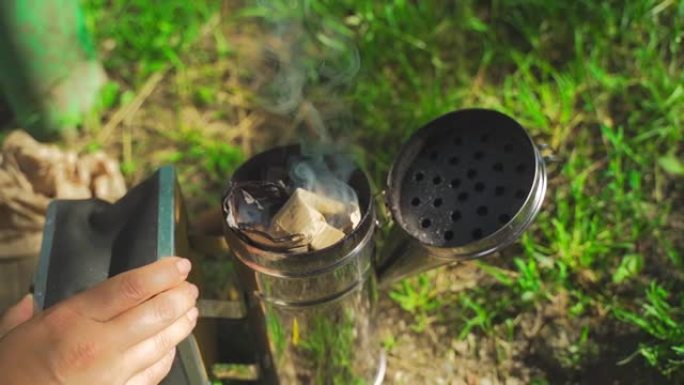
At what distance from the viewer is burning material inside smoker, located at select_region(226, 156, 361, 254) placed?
5.65 feet

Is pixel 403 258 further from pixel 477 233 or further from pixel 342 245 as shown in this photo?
pixel 342 245

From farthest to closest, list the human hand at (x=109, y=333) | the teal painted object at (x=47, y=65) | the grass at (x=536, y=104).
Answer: the teal painted object at (x=47, y=65) < the grass at (x=536, y=104) < the human hand at (x=109, y=333)

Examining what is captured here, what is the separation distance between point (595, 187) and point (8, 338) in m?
1.75

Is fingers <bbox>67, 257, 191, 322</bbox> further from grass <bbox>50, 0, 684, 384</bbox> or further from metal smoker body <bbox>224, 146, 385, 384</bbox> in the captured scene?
grass <bbox>50, 0, 684, 384</bbox>

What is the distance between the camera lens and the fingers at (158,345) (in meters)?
1.60

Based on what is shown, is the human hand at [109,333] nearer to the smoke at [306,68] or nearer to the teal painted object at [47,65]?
the smoke at [306,68]

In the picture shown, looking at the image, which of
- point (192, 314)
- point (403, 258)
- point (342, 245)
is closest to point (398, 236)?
point (403, 258)

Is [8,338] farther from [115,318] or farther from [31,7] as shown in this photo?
[31,7]

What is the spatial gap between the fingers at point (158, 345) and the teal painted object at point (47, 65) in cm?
155

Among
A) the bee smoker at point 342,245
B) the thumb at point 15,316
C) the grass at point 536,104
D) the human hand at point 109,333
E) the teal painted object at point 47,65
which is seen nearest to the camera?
the human hand at point 109,333

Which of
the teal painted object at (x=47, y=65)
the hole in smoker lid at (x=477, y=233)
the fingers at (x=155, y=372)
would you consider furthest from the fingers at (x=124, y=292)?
the teal painted object at (x=47, y=65)

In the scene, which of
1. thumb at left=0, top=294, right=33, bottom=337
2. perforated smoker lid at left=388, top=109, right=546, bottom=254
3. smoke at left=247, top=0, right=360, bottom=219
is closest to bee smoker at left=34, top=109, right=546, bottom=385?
perforated smoker lid at left=388, top=109, right=546, bottom=254

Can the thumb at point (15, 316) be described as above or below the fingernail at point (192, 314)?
below

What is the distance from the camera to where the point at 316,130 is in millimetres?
2846
